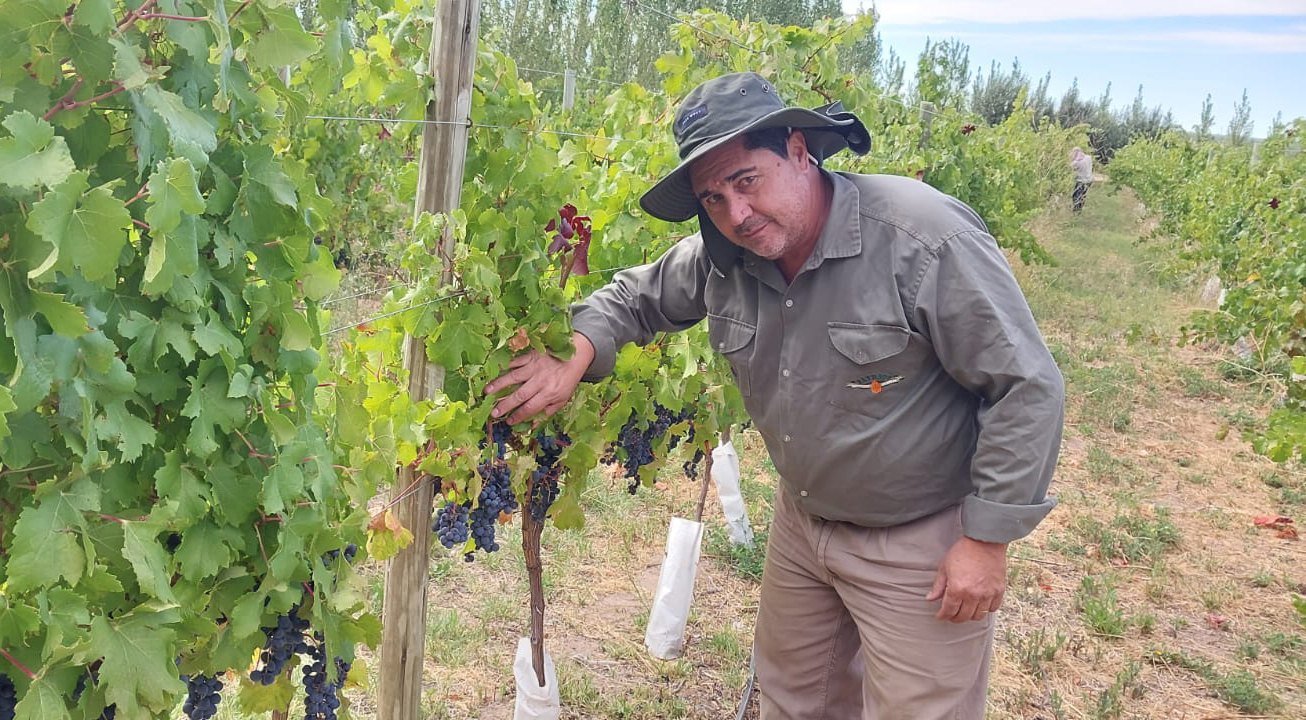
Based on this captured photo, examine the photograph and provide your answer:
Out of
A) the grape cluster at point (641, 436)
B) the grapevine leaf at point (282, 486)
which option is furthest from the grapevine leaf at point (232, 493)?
the grape cluster at point (641, 436)

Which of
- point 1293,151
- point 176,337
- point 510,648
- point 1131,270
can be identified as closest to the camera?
point 176,337

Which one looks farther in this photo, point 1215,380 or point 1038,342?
point 1215,380

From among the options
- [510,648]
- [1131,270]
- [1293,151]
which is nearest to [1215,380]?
[1293,151]

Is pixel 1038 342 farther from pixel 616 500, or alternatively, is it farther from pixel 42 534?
pixel 616 500

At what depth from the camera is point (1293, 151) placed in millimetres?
10906

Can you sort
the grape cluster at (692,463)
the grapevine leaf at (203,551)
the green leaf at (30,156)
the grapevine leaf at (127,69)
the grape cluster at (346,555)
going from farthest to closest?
1. the grape cluster at (692,463)
2. the grape cluster at (346,555)
3. the grapevine leaf at (203,551)
4. the grapevine leaf at (127,69)
5. the green leaf at (30,156)

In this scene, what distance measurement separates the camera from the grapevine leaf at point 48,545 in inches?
45.1

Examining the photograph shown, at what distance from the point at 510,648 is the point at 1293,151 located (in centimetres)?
1103

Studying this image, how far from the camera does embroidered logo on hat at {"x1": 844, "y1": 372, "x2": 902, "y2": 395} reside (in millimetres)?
2297

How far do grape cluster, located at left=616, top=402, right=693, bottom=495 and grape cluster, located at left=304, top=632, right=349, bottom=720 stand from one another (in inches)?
54.9

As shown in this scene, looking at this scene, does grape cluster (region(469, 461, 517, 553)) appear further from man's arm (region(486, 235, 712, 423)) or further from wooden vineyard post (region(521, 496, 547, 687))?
wooden vineyard post (region(521, 496, 547, 687))

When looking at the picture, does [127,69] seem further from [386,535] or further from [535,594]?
[535,594]

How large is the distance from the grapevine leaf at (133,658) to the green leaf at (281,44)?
0.81 meters

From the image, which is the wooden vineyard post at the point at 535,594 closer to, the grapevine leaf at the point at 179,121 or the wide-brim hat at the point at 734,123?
the wide-brim hat at the point at 734,123
